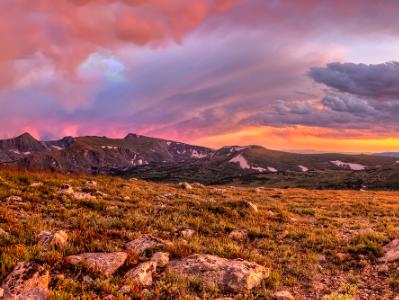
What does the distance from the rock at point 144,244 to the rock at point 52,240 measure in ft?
6.56

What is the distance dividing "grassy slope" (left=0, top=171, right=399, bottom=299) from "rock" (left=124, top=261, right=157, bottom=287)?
→ 0.28 m

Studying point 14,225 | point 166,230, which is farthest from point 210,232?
point 14,225

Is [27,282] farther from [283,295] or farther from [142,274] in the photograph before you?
[283,295]

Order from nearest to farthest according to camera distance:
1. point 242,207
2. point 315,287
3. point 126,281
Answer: point 126,281
point 315,287
point 242,207

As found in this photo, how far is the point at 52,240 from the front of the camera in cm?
958

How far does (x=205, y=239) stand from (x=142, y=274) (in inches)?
182

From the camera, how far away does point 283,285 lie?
9.14m

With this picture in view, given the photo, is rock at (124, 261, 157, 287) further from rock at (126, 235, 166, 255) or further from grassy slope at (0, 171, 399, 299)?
rock at (126, 235, 166, 255)

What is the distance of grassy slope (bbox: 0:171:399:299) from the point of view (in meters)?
8.31

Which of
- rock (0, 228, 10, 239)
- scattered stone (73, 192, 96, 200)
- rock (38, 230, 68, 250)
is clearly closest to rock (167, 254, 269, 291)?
rock (38, 230, 68, 250)

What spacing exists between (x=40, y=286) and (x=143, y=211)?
379 inches

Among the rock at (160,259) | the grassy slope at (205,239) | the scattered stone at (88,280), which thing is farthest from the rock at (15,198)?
the scattered stone at (88,280)

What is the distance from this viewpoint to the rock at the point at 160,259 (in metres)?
9.42

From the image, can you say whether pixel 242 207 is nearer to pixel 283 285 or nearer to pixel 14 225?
pixel 283 285
